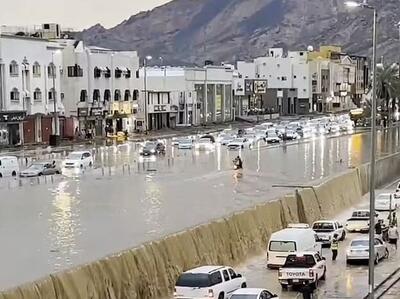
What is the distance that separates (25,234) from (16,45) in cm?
4550

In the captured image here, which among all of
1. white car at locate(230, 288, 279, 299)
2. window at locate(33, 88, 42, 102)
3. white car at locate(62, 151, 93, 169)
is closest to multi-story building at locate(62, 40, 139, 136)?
window at locate(33, 88, 42, 102)

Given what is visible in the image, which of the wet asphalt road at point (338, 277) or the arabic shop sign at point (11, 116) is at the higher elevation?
the arabic shop sign at point (11, 116)

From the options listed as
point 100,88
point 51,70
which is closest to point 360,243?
point 51,70

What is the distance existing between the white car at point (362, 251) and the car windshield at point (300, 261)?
356 cm

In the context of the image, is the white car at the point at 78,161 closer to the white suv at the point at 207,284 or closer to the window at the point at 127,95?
the white suv at the point at 207,284

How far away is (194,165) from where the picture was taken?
59531 mm

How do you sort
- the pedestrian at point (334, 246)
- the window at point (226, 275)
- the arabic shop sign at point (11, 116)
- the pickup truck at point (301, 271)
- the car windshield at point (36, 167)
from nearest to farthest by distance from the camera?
the window at point (226, 275) → the pickup truck at point (301, 271) → the pedestrian at point (334, 246) → the car windshield at point (36, 167) → the arabic shop sign at point (11, 116)

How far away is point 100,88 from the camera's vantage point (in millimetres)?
90312

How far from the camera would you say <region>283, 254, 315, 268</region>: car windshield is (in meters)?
26.7

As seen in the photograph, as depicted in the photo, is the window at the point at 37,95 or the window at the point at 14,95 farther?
the window at the point at 37,95

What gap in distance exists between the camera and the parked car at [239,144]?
7606 centimetres

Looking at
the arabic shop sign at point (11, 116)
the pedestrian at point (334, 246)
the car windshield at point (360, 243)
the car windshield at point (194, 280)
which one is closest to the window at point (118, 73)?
the arabic shop sign at point (11, 116)

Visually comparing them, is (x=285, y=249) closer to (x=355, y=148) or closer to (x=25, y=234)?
(x=25, y=234)

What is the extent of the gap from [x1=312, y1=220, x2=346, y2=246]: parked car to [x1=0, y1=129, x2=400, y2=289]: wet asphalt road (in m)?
3.65
